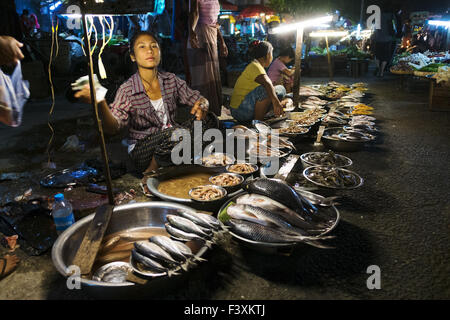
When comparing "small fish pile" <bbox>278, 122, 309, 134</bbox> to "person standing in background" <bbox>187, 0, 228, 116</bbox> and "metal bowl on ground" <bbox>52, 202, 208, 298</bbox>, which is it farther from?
"metal bowl on ground" <bbox>52, 202, 208, 298</bbox>

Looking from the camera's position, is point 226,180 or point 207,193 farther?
point 226,180

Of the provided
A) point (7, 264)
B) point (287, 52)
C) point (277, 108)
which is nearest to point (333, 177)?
point (277, 108)

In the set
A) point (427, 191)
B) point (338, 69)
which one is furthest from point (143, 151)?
point (338, 69)

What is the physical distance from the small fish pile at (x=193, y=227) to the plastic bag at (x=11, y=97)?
55.3 inches

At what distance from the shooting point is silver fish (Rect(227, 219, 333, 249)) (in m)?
2.27

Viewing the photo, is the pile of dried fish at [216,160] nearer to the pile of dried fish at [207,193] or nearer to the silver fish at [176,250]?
the pile of dried fish at [207,193]

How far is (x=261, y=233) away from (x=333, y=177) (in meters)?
1.70

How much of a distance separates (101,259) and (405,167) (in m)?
4.33

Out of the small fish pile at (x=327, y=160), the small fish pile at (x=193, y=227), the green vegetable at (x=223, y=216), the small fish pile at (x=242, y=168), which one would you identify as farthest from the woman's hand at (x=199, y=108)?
the small fish pile at (x=193, y=227)

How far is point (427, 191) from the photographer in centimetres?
361

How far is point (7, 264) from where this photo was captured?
2.45 m

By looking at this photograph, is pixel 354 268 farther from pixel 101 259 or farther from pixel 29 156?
pixel 29 156

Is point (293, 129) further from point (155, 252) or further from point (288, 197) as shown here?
point (155, 252)

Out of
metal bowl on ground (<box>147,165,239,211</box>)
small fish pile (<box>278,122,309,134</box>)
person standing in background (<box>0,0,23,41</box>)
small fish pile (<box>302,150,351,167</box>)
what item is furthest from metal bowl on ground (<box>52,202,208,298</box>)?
person standing in background (<box>0,0,23,41</box>)
